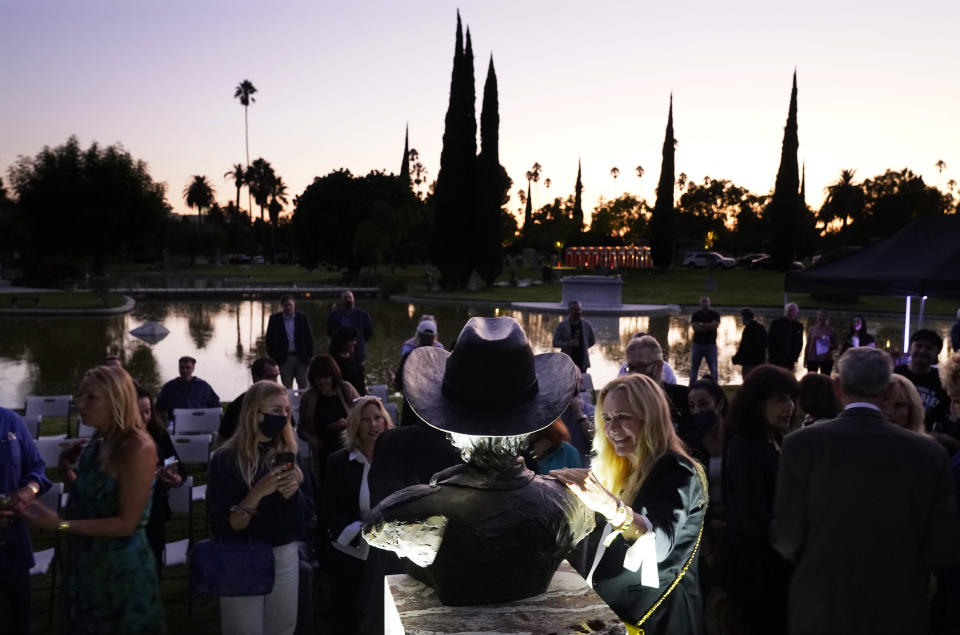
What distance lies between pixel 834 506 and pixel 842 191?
84812 mm

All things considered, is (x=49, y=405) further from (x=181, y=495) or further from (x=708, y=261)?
(x=708, y=261)

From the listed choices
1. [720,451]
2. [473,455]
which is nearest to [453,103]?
[720,451]

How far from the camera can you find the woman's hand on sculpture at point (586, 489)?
191 centimetres

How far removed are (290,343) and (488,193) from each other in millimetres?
31697

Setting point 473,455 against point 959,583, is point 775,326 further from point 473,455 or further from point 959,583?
point 473,455

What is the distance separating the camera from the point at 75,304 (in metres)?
28.6

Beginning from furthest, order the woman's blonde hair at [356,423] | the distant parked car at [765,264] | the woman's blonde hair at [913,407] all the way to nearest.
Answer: the distant parked car at [765,264] < the woman's blonde hair at [356,423] < the woman's blonde hair at [913,407]

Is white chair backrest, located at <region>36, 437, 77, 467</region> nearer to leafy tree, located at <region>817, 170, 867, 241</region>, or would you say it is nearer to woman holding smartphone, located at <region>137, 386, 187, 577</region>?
woman holding smartphone, located at <region>137, 386, 187, 577</region>

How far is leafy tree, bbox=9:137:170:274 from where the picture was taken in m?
36.5

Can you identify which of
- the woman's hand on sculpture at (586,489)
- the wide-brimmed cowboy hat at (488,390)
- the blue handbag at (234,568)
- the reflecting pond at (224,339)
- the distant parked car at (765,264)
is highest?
the distant parked car at (765,264)

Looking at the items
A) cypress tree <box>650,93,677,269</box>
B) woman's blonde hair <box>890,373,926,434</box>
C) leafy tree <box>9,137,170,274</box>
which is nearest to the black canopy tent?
woman's blonde hair <box>890,373,926,434</box>

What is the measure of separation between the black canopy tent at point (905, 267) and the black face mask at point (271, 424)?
9.59 m

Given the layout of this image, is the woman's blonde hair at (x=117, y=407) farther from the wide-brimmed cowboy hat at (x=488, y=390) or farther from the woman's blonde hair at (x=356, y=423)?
the wide-brimmed cowboy hat at (x=488, y=390)

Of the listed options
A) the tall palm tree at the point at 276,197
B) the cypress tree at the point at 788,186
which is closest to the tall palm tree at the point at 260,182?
the tall palm tree at the point at 276,197
